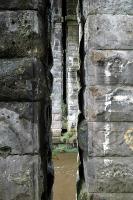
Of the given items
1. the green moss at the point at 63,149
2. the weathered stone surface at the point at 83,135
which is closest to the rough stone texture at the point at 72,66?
the green moss at the point at 63,149

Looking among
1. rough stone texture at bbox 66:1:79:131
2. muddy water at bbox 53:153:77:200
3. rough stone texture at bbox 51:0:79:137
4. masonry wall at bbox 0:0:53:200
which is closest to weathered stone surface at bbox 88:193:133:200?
masonry wall at bbox 0:0:53:200

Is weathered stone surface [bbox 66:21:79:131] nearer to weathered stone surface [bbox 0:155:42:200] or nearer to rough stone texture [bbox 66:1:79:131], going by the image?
rough stone texture [bbox 66:1:79:131]

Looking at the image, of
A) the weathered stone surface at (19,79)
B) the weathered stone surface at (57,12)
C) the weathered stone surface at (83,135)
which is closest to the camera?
the weathered stone surface at (19,79)

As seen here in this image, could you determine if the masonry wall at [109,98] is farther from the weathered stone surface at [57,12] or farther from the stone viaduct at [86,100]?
the weathered stone surface at [57,12]

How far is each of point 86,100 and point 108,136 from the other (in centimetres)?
38

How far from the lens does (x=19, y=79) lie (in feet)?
12.7

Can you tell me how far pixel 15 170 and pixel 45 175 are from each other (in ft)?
1.16

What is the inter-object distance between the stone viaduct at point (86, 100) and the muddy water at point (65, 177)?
3.55 metres

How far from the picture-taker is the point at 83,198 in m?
4.01

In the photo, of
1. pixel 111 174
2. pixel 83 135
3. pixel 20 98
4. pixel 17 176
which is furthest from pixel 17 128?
pixel 111 174

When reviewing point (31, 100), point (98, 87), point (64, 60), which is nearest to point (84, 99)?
point (98, 87)

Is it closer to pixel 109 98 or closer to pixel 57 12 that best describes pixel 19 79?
pixel 109 98

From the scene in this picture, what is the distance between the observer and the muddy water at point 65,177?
7.76 meters

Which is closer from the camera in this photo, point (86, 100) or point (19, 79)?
point (19, 79)
